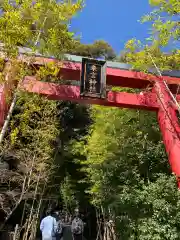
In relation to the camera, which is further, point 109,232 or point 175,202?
point 109,232

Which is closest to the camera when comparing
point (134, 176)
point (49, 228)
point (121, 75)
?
point (49, 228)

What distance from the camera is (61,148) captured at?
1262cm

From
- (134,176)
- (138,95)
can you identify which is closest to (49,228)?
(134,176)

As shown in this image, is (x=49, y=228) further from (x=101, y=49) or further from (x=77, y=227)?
(x=101, y=49)

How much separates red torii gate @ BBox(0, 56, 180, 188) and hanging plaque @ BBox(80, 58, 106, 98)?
0.63 feet

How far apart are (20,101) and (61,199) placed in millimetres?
8886

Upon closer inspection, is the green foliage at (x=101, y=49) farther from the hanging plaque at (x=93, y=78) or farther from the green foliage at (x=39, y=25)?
the green foliage at (x=39, y=25)

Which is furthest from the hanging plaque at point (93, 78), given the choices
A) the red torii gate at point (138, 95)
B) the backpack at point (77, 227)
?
the backpack at point (77, 227)

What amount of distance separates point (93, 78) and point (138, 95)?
4.26 feet

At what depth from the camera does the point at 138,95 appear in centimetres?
690

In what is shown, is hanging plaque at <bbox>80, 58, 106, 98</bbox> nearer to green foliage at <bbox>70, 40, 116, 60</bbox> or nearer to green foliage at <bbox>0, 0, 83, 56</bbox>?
green foliage at <bbox>0, 0, 83, 56</bbox>

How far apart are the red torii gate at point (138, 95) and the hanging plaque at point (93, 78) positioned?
19 centimetres

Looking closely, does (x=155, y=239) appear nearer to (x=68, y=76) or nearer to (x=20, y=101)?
(x=20, y=101)

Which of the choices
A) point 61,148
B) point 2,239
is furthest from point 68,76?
point 61,148
